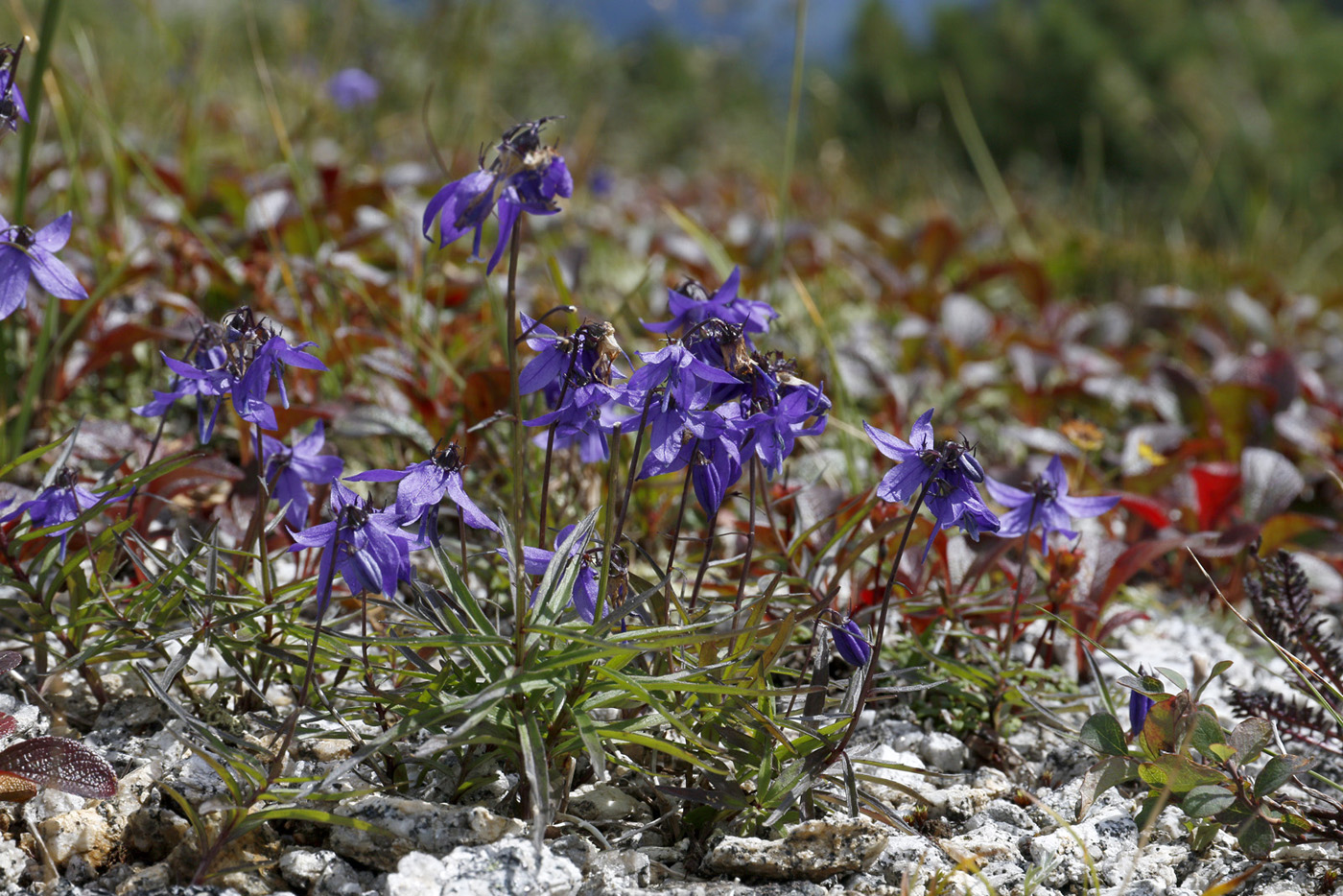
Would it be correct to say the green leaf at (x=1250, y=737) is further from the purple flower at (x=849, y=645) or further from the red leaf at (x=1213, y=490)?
the red leaf at (x=1213, y=490)

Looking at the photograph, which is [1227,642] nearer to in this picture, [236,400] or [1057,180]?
[236,400]

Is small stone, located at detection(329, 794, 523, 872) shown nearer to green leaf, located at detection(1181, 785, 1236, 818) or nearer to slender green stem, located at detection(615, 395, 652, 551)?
slender green stem, located at detection(615, 395, 652, 551)

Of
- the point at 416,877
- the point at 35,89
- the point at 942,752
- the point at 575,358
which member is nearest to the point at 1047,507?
the point at 942,752

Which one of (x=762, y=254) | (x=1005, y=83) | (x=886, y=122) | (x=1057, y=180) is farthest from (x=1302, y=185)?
(x=762, y=254)

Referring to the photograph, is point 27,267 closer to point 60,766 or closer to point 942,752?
point 60,766

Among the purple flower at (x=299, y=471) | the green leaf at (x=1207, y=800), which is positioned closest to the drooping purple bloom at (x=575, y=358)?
the purple flower at (x=299, y=471)
